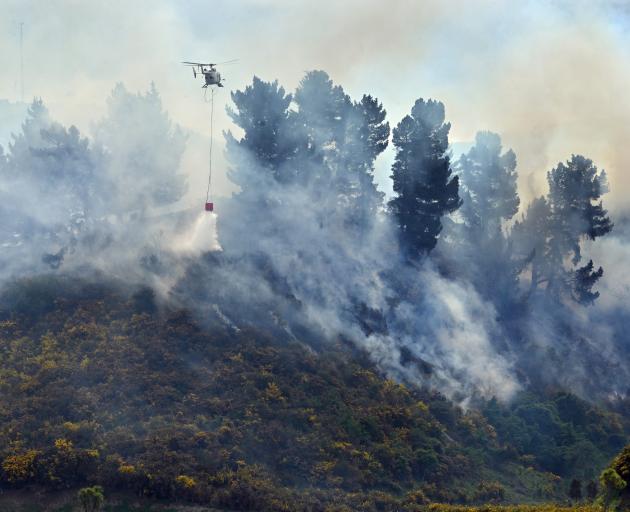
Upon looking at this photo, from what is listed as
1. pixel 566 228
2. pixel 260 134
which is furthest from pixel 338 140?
pixel 566 228

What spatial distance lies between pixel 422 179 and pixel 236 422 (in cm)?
2808

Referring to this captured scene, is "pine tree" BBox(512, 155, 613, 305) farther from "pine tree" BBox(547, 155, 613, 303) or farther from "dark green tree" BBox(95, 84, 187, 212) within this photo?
"dark green tree" BBox(95, 84, 187, 212)

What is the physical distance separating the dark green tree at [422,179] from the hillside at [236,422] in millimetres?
14037

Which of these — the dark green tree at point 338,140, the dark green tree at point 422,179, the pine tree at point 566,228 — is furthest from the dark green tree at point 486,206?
the dark green tree at point 338,140

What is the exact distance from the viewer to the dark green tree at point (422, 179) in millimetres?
63125

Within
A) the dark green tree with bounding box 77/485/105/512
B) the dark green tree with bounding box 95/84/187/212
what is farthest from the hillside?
the dark green tree with bounding box 95/84/187/212

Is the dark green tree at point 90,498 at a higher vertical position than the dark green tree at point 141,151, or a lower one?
lower

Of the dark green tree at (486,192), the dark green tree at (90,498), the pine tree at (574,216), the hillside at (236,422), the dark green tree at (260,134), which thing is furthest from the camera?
the dark green tree at (486,192)

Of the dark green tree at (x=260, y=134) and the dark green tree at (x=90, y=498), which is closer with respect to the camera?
the dark green tree at (x=90, y=498)

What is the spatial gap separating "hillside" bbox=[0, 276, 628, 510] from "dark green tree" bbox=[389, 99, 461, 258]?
46.1 ft

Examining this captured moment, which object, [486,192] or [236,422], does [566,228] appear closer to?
[486,192]

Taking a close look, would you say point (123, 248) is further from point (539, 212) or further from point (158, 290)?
point (539, 212)

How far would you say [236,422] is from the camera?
4353 centimetres

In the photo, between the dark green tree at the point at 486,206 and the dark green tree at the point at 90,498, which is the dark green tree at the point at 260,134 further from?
the dark green tree at the point at 90,498
